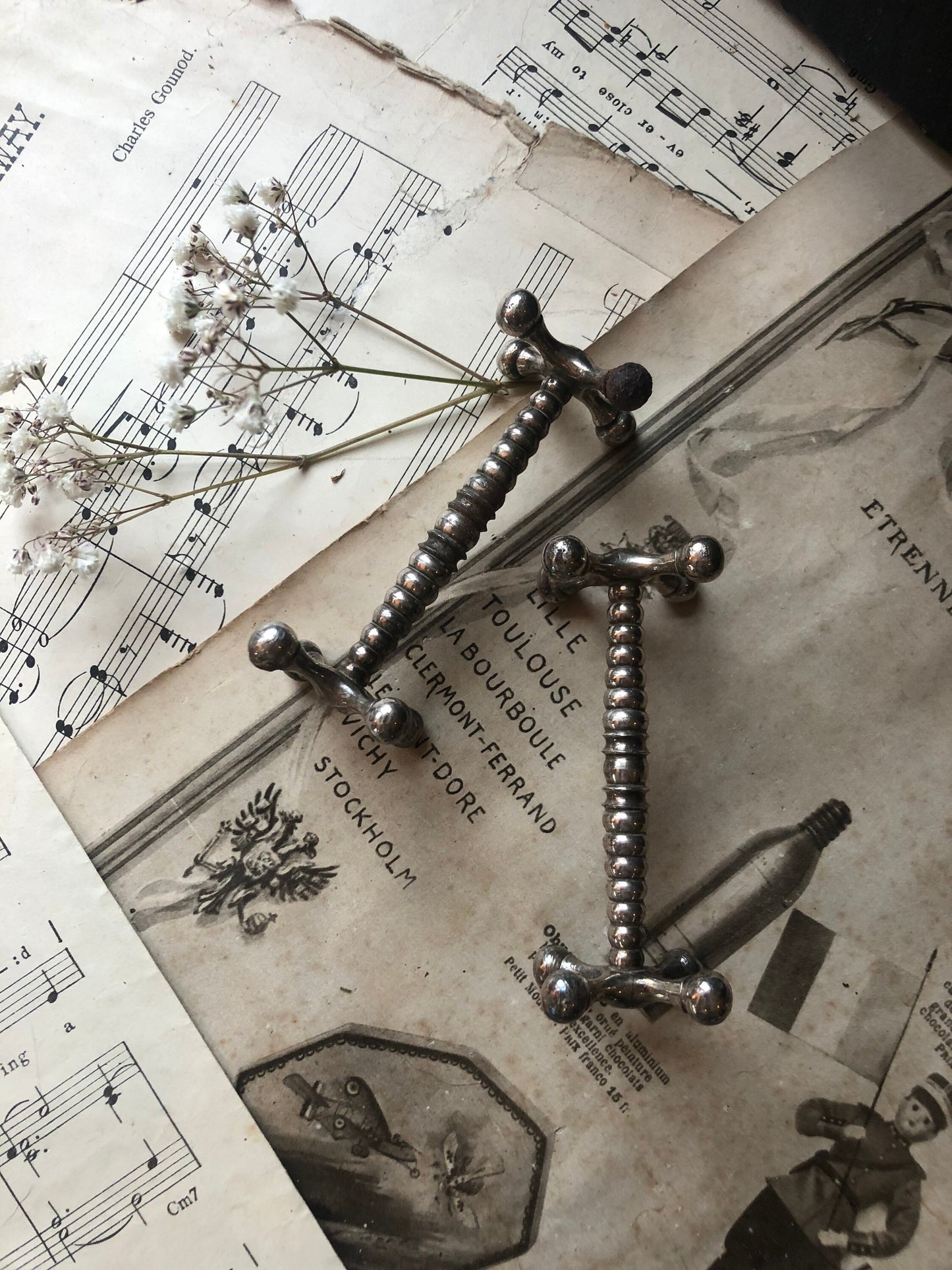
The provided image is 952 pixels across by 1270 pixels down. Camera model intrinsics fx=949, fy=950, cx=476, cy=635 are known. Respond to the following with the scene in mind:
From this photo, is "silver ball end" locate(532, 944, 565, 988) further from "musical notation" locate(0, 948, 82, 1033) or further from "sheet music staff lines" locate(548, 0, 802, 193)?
"sheet music staff lines" locate(548, 0, 802, 193)

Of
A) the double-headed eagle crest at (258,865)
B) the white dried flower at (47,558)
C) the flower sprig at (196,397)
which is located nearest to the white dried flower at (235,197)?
the flower sprig at (196,397)

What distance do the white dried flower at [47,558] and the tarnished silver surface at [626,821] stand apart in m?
0.28

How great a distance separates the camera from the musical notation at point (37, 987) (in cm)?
54

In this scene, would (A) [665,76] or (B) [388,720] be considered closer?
(B) [388,720]

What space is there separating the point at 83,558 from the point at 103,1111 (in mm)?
311

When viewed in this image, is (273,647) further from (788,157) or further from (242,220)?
(788,157)

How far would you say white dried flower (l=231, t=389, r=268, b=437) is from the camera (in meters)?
0.49

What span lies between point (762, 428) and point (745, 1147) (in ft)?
1.30

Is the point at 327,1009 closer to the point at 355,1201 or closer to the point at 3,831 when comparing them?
the point at 355,1201

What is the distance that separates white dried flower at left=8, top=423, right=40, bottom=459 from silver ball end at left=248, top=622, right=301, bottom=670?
19 centimetres

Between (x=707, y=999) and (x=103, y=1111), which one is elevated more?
(x=103, y=1111)

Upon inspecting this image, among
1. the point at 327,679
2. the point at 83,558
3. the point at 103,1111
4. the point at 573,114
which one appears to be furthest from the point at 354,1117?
the point at 573,114

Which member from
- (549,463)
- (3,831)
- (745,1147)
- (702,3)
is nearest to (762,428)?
(549,463)

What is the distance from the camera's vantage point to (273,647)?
1.61 ft
